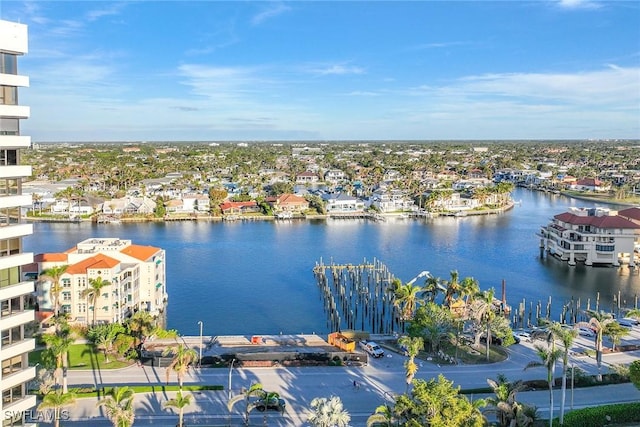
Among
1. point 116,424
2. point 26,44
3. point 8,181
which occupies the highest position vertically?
point 26,44

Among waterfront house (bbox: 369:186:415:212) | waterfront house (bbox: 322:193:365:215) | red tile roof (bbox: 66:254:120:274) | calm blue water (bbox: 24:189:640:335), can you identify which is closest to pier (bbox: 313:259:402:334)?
calm blue water (bbox: 24:189:640:335)

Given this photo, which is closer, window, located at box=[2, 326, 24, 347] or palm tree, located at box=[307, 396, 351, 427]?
window, located at box=[2, 326, 24, 347]

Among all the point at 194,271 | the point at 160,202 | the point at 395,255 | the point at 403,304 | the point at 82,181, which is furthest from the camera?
the point at 82,181

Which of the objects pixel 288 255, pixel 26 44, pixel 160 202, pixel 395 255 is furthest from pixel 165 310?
pixel 160 202

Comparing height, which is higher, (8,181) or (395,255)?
(8,181)

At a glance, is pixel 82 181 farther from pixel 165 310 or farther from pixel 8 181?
pixel 8 181

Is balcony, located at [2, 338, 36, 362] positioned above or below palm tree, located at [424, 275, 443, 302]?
above

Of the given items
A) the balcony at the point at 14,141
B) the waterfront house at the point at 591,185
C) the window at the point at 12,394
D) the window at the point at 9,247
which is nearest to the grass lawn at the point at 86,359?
the window at the point at 12,394

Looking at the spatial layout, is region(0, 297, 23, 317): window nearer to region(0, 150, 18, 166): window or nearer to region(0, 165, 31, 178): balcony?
region(0, 165, 31, 178): balcony
